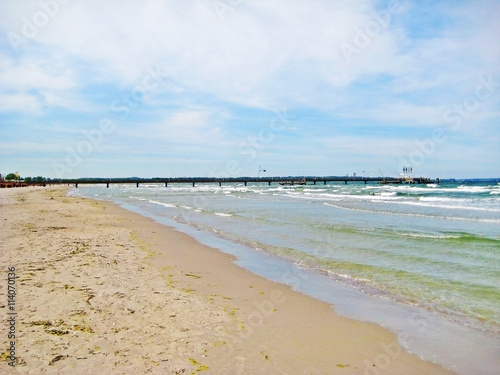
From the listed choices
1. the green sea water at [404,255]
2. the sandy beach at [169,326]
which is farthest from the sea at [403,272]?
the sandy beach at [169,326]

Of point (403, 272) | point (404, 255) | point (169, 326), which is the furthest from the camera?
point (404, 255)

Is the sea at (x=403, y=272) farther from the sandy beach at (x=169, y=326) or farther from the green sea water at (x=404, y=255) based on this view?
the sandy beach at (x=169, y=326)

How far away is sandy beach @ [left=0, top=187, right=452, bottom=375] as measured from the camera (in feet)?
15.3

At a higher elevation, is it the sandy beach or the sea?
the sandy beach

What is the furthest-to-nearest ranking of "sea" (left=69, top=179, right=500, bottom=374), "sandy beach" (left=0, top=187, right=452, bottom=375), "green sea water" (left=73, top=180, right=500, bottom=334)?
"green sea water" (left=73, top=180, right=500, bottom=334), "sea" (left=69, top=179, right=500, bottom=374), "sandy beach" (left=0, top=187, right=452, bottom=375)

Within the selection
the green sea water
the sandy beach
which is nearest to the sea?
the green sea water

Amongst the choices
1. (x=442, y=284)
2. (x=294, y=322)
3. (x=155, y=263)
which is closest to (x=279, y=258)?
(x=155, y=263)

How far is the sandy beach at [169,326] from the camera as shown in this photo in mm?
4676

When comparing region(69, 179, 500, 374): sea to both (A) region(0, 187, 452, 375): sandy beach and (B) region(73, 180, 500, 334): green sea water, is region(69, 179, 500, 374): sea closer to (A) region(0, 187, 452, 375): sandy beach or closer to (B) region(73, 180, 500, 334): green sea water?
(B) region(73, 180, 500, 334): green sea water

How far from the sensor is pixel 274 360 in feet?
16.3

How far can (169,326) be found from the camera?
578 cm

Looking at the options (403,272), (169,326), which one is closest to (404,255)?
(403,272)

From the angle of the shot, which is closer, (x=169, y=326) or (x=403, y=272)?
(x=169, y=326)

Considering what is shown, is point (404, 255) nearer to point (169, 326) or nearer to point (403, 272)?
point (403, 272)
